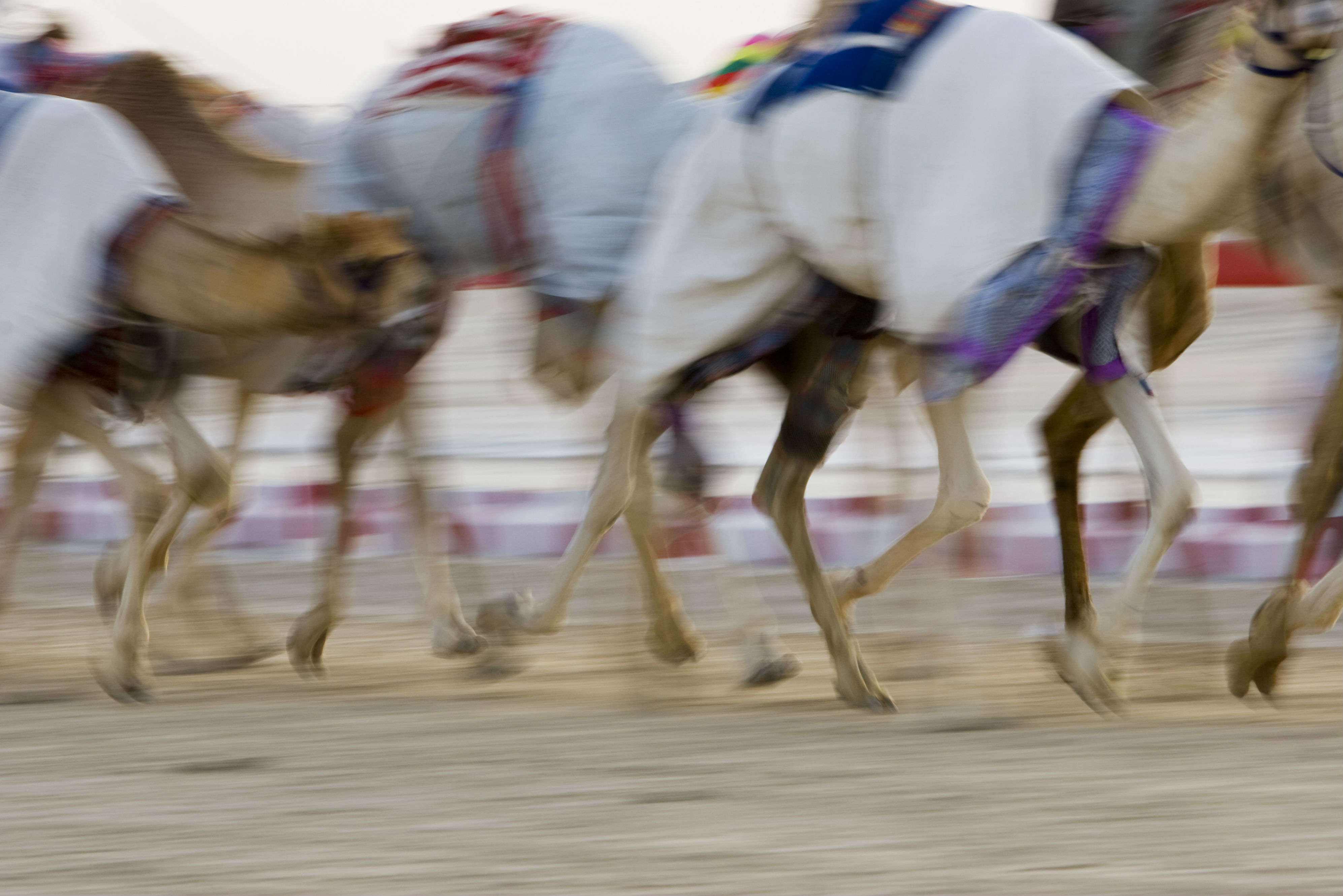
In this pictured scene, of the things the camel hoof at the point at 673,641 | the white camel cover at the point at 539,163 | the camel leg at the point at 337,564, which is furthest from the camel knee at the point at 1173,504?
the camel leg at the point at 337,564

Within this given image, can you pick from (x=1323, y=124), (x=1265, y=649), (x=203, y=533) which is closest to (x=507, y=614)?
(x=203, y=533)

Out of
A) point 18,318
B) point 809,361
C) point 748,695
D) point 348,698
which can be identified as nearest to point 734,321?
point 809,361

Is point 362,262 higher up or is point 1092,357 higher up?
point 1092,357

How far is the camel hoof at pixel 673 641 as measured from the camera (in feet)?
17.1

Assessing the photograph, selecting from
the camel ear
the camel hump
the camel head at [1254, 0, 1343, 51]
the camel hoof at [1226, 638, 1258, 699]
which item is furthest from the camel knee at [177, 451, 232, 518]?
the camel head at [1254, 0, 1343, 51]

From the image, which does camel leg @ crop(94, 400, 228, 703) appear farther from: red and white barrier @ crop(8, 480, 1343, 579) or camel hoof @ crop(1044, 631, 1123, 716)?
camel hoof @ crop(1044, 631, 1123, 716)

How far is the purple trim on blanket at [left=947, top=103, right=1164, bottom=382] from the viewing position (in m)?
3.63

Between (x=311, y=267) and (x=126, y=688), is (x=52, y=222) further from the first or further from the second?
(x=126, y=688)

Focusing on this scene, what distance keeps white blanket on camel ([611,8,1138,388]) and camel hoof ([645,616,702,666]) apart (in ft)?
3.73

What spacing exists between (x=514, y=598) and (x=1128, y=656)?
5.80 feet

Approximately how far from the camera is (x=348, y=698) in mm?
4828

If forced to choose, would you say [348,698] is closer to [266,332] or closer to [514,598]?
[514,598]

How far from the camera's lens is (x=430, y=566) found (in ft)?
18.2

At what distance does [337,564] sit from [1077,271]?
248 centimetres
